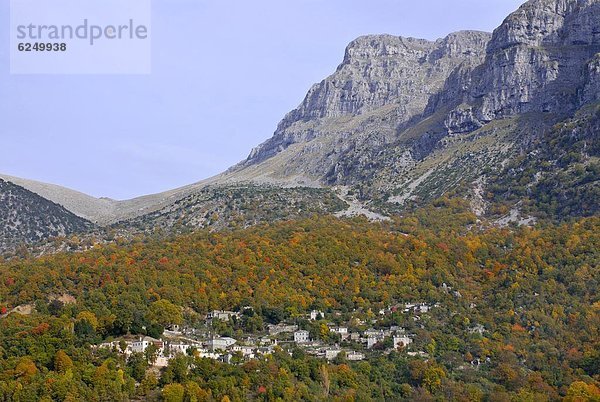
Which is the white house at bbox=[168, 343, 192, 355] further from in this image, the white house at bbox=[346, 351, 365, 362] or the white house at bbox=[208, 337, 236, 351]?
the white house at bbox=[346, 351, 365, 362]

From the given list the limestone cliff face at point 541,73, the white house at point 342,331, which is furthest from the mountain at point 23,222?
the white house at point 342,331

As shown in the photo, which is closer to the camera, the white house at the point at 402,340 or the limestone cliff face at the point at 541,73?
the white house at the point at 402,340

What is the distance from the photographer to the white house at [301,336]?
102 m

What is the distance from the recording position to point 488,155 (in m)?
183

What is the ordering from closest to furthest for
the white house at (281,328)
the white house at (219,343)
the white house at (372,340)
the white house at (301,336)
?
the white house at (219,343)
the white house at (301,336)
the white house at (372,340)
the white house at (281,328)

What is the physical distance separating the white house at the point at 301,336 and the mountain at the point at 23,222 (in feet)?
312

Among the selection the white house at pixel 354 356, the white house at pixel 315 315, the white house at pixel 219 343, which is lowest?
the white house at pixel 354 356

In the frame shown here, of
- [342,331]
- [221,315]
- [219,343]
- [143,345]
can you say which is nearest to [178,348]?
[143,345]

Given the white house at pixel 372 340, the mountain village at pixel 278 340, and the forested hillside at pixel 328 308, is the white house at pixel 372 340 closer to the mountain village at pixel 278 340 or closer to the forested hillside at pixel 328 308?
the mountain village at pixel 278 340

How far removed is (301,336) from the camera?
102m

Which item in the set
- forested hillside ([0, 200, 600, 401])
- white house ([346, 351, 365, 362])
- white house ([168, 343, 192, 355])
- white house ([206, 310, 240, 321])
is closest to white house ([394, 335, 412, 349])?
forested hillside ([0, 200, 600, 401])

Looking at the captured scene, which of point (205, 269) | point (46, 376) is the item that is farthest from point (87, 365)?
point (205, 269)

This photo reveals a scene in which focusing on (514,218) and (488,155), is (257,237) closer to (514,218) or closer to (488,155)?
(514,218)

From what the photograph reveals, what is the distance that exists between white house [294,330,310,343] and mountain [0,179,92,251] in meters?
95.0
